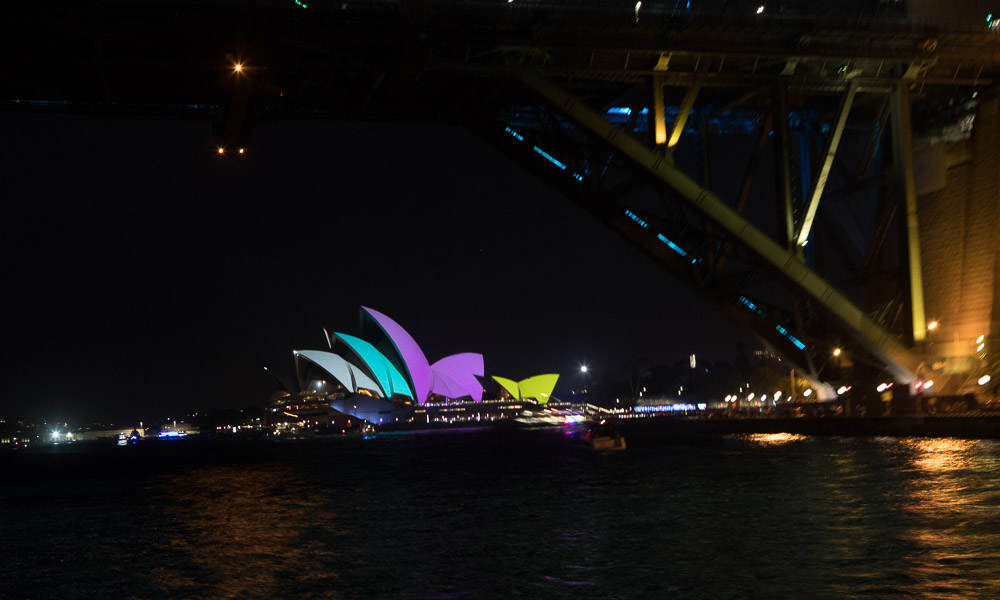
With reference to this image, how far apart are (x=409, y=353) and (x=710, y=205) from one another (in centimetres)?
9612

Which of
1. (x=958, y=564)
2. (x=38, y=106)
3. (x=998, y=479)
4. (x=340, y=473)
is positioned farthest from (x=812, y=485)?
(x=38, y=106)

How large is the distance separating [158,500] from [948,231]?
27.8m

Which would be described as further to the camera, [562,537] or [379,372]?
[379,372]

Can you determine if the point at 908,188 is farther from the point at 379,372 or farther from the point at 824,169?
the point at 379,372

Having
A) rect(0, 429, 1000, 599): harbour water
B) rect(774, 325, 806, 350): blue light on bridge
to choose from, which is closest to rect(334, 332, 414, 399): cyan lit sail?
rect(0, 429, 1000, 599): harbour water

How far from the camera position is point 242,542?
15219 millimetres

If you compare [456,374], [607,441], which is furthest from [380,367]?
[607,441]

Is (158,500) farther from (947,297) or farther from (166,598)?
(947,297)

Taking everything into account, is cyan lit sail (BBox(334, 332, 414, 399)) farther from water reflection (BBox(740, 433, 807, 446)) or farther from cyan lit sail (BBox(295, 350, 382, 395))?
water reflection (BBox(740, 433, 807, 446))

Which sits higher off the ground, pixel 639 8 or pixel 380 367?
pixel 639 8

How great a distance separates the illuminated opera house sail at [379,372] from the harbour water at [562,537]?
85.9 m

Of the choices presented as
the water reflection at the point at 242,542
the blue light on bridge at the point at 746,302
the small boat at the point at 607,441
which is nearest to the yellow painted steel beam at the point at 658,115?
the blue light on bridge at the point at 746,302

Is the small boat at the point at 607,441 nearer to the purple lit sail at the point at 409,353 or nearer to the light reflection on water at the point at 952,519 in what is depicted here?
the light reflection on water at the point at 952,519

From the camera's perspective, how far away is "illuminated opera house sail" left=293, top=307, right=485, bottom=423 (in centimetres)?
11450
